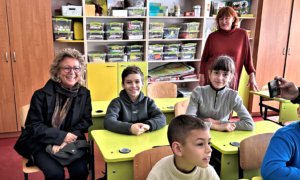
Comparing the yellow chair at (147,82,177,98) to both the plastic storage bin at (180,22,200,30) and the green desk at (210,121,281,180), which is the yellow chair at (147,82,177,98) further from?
the green desk at (210,121,281,180)

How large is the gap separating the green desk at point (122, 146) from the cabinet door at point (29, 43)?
1972mm

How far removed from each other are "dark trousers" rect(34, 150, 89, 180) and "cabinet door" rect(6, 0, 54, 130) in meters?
1.86

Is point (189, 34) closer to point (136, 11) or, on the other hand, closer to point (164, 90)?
point (136, 11)

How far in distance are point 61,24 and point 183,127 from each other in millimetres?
2823

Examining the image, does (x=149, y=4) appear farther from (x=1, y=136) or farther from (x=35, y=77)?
(x=1, y=136)

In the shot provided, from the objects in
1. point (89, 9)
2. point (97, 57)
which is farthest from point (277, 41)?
point (89, 9)

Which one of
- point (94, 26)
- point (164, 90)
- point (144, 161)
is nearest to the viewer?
point (144, 161)

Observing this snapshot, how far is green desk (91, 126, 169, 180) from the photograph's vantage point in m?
1.48

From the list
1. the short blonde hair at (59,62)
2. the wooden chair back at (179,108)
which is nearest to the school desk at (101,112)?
the wooden chair back at (179,108)

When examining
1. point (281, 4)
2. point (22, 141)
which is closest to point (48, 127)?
point (22, 141)

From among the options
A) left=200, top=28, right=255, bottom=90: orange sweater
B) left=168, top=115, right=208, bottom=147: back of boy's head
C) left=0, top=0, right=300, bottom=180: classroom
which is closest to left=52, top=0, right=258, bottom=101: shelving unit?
left=0, top=0, right=300, bottom=180: classroom

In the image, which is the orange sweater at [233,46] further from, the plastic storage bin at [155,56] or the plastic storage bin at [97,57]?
the plastic storage bin at [97,57]

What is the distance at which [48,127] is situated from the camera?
1.85 metres

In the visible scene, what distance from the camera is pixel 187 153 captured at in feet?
3.87
